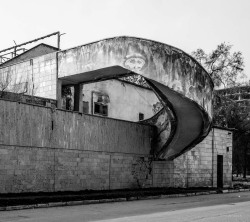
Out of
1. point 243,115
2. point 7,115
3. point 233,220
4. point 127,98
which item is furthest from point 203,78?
point 243,115

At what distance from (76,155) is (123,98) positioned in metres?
13.6

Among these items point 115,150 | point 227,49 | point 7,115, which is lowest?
point 115,150

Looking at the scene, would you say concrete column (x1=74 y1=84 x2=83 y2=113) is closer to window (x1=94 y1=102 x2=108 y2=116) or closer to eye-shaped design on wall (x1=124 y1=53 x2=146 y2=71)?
window (x1=94 y1=102 x2=108 y2=116)

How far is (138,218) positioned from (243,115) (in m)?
36.6

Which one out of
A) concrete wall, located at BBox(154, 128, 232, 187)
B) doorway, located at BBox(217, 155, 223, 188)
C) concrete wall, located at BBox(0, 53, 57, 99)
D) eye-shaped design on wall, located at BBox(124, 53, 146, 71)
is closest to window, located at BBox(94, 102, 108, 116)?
concrete wall, located at BBox(0, 53, 57, 99)

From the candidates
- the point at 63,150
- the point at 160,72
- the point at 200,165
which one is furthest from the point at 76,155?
the point at 200,165

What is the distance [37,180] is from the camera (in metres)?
17.9

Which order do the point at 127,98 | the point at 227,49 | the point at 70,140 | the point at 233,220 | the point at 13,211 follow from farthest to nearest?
the point at 227,49 → the point at 127,98 → the point at 70,140 → the point at 13,211 → the point at 233,220

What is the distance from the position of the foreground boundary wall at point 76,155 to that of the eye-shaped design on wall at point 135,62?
3.39 metres

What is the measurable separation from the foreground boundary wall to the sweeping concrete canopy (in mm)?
2381

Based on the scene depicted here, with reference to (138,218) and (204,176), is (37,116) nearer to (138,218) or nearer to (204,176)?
(138,218)

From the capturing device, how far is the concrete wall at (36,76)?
2338cm

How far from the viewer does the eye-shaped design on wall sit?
63.6 feet

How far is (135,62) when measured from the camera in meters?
19.5
